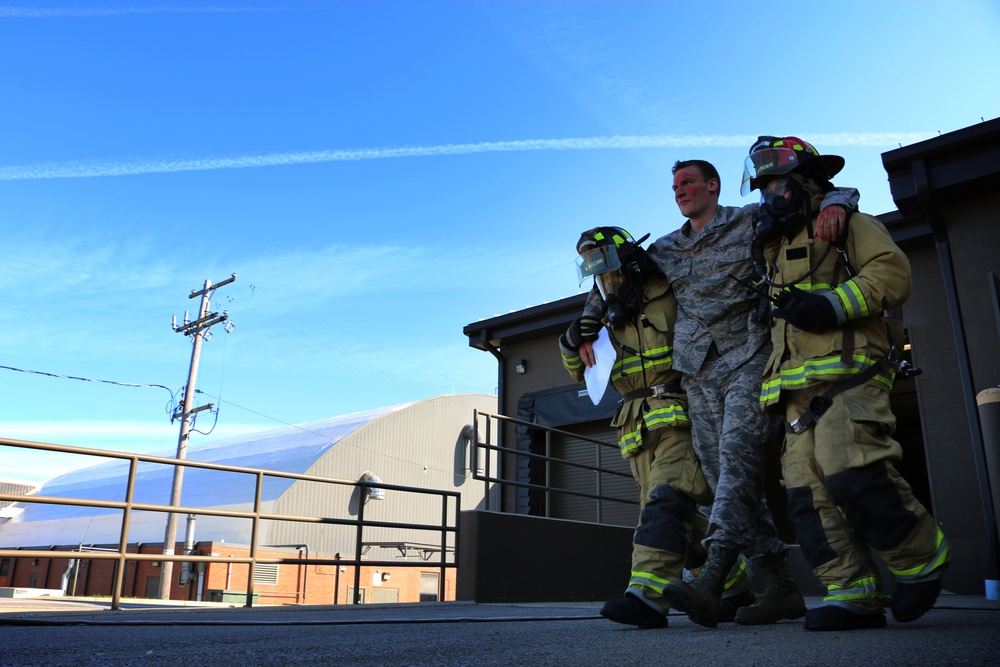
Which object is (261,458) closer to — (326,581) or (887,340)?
(326,581)

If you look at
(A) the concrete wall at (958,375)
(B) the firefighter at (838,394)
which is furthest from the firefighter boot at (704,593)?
(A) the concrete wall at (958,375)

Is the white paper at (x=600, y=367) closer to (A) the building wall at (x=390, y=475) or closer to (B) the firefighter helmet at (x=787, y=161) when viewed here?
(B) the firefighter helmet at (x=787, y=161)

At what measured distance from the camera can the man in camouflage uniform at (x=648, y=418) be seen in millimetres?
2701

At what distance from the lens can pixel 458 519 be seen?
20.2 ft

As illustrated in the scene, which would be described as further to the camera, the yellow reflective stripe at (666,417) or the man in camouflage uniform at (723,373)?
the yellow reflective stripe at (666,417)

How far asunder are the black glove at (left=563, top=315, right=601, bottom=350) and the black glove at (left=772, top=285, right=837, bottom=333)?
3.20 feet

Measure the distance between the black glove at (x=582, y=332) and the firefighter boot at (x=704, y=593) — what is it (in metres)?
1.11

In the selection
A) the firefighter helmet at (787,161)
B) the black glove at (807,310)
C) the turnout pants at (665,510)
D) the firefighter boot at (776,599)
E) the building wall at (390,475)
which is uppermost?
the building wall at (390,475)

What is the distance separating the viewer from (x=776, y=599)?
297cm

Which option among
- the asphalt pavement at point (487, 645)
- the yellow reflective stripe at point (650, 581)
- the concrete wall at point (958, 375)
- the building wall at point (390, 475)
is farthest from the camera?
the building wall at point (390, 475)

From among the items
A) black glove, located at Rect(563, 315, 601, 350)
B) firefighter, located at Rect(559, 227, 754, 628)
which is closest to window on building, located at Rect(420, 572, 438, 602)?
black glove, located at Rect(563, 315, 601, 350)

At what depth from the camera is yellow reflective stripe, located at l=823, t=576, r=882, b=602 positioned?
2381mm

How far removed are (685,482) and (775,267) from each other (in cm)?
87

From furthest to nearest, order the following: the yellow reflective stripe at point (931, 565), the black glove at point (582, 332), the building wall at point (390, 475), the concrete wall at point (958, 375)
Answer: the building wall at point (390, 475), the concrete wall at point (958, 375), the black glove at point (582, 332), the yellow reflective stripe at point (931, 565)
